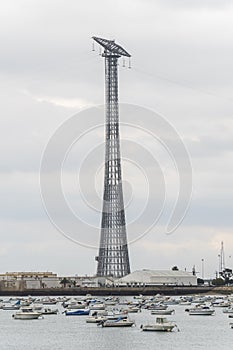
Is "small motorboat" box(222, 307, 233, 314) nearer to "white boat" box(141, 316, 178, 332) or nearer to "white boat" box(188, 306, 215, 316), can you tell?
"white boat" box(188, 306, 215, 316)

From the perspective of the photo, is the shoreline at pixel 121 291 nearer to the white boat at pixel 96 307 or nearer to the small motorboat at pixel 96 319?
the white boat at pixel 96 307

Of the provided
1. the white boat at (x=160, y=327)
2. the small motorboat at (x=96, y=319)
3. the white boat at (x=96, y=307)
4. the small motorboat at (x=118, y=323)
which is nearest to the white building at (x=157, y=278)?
the white boat at (x=96, y=307)

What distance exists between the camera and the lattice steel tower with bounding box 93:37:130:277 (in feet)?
541

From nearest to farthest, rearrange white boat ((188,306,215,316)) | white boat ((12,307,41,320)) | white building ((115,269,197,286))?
white boat ((12,307,41,320))
white boat ((188,306,215,316))
white building ((115,269,197,286))

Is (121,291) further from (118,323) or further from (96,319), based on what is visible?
(118,323)

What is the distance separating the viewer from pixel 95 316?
10412cm

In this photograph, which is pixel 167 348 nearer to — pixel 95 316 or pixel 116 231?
pixel 95 316

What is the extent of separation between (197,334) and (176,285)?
339ft

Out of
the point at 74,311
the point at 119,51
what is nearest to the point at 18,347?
the point at 74,311

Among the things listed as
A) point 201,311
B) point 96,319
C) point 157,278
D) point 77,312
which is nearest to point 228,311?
point 201,311

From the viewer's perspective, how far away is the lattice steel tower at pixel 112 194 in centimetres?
16488

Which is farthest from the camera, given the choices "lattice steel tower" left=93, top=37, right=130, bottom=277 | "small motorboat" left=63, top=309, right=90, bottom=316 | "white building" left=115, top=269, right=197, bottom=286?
"white building" left=115, top=269, right=197, bottom=286

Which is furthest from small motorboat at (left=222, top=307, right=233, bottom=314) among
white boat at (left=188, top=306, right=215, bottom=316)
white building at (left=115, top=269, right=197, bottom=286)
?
white building at (left=115, top=269, right=197, bottom=286)

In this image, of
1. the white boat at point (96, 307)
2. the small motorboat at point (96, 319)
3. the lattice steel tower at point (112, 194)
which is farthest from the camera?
the lattice steel tower at point (112, 194)
